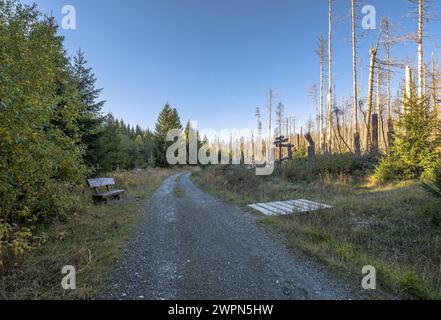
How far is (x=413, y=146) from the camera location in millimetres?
10312

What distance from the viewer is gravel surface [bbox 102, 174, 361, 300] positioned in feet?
9.99

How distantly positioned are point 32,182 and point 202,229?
3.88m

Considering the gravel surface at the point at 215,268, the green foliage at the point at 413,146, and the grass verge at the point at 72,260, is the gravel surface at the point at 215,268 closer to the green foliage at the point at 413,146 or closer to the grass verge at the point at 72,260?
the grass verge at the point at 72,260

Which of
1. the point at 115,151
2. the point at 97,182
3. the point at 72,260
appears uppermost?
the point at 115,151

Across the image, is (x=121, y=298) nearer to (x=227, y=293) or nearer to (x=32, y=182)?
(x=227, y=293)

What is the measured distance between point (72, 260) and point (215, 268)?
2.49 meters

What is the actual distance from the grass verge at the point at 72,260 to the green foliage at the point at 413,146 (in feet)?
39.0

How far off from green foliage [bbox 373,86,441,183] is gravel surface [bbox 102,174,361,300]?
29.2ft

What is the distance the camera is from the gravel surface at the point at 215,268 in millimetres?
3045

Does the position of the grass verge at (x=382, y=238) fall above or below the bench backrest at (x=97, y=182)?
below
